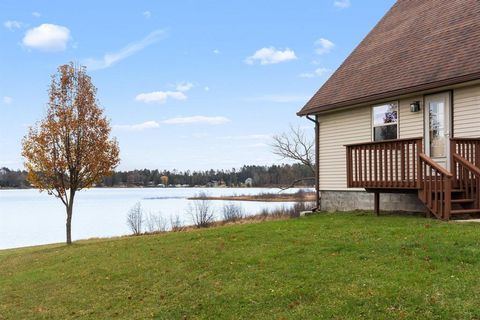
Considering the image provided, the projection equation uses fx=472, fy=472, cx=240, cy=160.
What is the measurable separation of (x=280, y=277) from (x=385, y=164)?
5.33 meters

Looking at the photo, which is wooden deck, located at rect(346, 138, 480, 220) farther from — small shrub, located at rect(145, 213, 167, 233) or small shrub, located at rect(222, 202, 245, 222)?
small shrub, located at rect(222, 202, 245, 222)

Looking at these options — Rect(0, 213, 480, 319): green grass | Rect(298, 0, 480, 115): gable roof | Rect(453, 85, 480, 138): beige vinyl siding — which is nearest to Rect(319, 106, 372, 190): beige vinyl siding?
Rect(298, 0, 480, 115): gable roof

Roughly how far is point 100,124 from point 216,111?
59.7ft

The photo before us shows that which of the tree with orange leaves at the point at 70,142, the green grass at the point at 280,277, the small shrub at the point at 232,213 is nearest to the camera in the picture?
the green grass at the point at 280,277

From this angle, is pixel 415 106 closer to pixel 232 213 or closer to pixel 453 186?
pixel 453 186

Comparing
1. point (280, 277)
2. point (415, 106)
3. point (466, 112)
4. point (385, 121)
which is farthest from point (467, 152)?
point (280, 277)

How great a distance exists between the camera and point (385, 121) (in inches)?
505

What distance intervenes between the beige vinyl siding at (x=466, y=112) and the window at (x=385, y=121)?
1.79 meters

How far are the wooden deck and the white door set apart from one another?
66 centimetres

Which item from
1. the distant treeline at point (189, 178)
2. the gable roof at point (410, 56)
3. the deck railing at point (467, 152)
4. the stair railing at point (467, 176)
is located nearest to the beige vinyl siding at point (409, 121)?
the gable roof at point (410, 56)

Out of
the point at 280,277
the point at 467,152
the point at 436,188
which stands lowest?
the point at 280,277

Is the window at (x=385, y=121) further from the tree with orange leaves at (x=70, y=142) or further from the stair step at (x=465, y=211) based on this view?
the tree with orange leaves at (x=70, y=142)

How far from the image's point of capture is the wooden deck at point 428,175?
9828 millimetres

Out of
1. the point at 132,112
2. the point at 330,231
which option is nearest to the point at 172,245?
the point at 330,231
